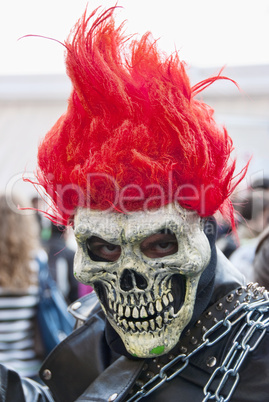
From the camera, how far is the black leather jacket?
1.59 metres

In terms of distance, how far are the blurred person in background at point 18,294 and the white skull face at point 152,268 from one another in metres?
1.61

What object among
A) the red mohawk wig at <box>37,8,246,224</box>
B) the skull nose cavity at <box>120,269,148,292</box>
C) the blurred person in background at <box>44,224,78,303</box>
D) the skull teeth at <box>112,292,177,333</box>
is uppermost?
the red mohawk wig at <box>37,8,246,224</box>

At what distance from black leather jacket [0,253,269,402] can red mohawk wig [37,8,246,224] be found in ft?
1.34

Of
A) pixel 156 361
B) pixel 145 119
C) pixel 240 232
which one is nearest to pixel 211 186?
pixel 145 119

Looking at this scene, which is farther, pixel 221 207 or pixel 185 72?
pixel 221 207

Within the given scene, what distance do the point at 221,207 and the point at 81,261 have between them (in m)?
0.53

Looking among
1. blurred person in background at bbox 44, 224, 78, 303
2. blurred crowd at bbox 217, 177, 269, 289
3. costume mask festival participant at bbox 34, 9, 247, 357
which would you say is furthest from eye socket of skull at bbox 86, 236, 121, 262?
blurred person in background at bbox 44, 224, 78, 303

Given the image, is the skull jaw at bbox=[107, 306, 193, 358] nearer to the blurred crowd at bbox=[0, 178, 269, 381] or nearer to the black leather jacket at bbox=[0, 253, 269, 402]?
the black leather jacket at bbox=[0, 253, 269, 402]

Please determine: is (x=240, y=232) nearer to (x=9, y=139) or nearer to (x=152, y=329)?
(x=152, y=329)

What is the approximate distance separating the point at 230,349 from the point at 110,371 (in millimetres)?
448

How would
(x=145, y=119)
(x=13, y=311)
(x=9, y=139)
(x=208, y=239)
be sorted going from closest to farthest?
(x=145, y=119)
(x=208, y=239)
(x=13, y=311)
(x=9, y=139)

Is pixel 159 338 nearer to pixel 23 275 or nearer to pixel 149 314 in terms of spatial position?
pixel 149 314

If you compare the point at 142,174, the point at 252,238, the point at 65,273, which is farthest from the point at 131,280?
the point at 252,238

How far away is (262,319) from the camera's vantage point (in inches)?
66.2
